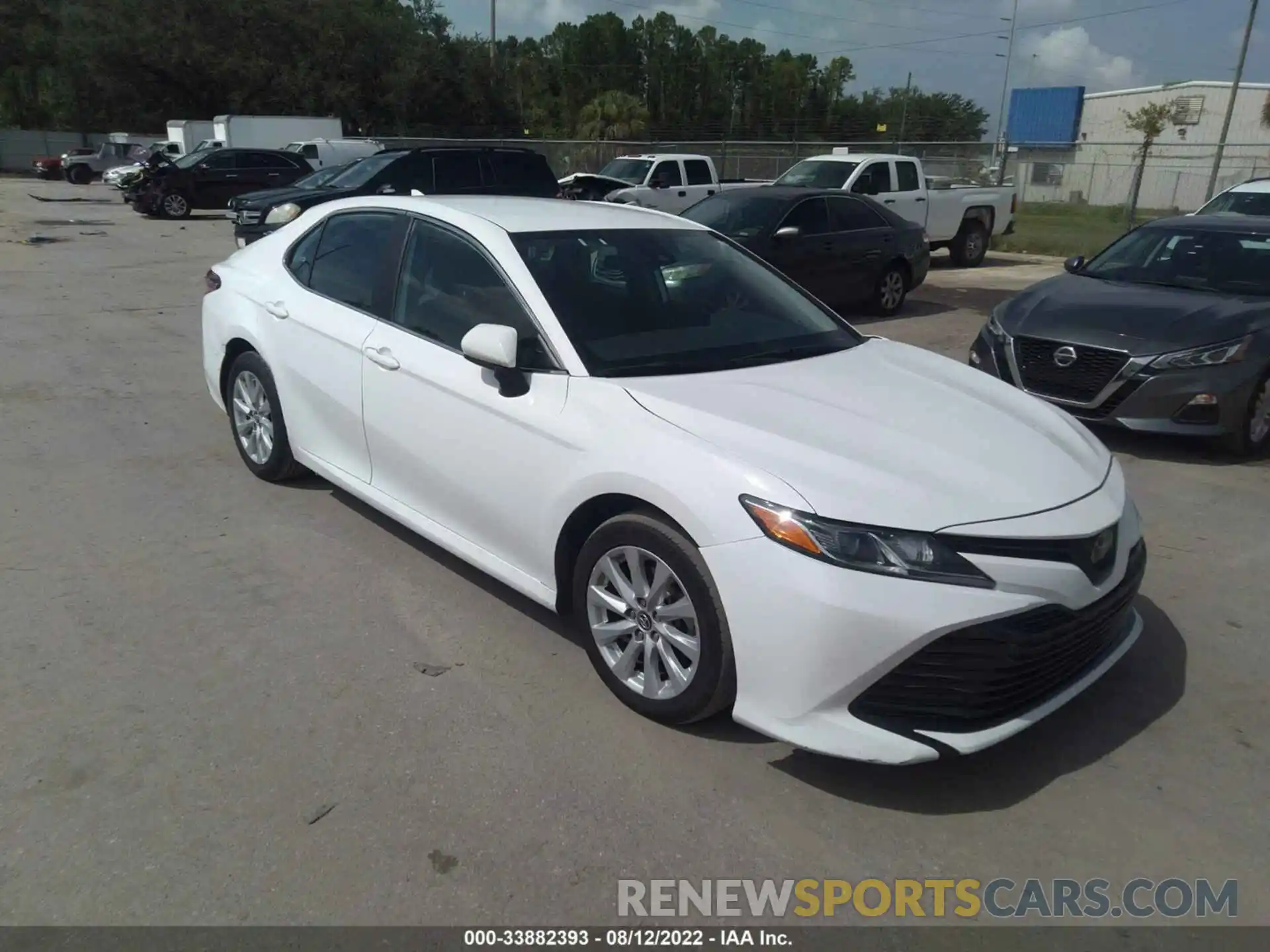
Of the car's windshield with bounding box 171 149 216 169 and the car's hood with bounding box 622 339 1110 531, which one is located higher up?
the car's hood with bounding box 622 339 1110 531

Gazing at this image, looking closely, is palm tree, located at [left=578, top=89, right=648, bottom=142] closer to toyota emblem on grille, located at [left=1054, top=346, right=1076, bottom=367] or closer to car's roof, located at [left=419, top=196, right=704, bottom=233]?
toyota emblem on grille, located at [left=1054, top=346, right=1076, bottom=367]

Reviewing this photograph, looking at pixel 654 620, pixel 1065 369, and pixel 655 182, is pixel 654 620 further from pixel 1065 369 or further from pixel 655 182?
pixel 655 182

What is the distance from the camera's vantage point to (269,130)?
1347 inches

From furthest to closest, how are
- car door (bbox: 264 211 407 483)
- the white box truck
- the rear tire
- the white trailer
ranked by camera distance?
the white trailer, the white box truck, the rear tire, car door (bbox: 264 211 407 483)

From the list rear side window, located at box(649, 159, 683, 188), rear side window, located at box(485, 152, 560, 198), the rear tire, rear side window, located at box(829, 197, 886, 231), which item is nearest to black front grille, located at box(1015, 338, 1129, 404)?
rear side window, located at box(829, 197, 886, 231)

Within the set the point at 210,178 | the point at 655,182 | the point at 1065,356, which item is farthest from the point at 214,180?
the point at 1065,356

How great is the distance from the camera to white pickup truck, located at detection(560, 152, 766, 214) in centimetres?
1888

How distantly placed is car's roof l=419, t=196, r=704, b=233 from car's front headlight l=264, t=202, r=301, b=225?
33.5ft

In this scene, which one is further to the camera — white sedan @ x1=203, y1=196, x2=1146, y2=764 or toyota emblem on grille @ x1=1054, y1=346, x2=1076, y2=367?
toyota emblem on grille @ x1=1054, y1=346, x2=1076, y2=367

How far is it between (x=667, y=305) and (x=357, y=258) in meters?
1.64

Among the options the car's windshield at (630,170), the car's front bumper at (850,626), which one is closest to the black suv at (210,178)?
the car's windshield at (630,170)

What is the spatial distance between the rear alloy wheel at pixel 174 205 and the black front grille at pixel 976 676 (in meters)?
24.7

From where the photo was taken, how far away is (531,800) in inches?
120
